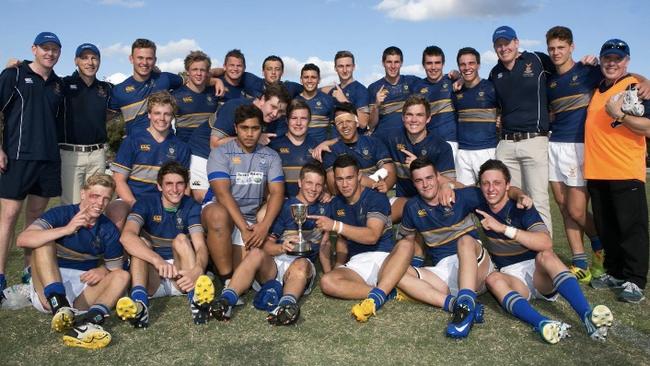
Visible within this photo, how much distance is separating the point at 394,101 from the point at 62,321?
4979mm

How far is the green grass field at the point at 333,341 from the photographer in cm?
374

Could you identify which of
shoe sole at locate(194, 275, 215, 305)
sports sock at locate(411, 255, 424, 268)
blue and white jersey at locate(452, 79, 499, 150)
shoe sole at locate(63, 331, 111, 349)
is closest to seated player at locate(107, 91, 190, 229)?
shoe sole at locate(194, 275, 215, 305)

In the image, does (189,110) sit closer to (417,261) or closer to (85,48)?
Result: (85,48)

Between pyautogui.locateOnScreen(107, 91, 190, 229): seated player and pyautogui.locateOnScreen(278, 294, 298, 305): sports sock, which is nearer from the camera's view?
pyautogui.locateOnScreen(278, 294, 298, 305): sports sock

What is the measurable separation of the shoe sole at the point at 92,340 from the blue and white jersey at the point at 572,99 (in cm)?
498

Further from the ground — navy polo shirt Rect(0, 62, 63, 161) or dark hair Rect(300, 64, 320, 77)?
dark hair Rect(300, 64, 320, 77)

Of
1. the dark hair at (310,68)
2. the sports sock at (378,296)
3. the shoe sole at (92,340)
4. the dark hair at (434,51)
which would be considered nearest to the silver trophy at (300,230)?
the sports sock at (378,296)

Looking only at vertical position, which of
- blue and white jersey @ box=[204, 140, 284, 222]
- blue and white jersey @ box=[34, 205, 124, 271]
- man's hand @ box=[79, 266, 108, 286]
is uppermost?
blue and white jersey @ box=[204, 140, 284, 222]

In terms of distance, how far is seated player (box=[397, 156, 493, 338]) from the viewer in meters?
4.80

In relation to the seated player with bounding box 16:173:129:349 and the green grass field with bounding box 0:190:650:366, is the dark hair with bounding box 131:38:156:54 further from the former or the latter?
the green grass field with bounding box 0:190:650:366

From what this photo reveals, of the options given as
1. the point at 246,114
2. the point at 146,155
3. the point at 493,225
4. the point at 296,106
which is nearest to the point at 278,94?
the point at 296,106

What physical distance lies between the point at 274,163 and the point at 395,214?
5.35 feet

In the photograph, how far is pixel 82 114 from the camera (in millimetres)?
6262

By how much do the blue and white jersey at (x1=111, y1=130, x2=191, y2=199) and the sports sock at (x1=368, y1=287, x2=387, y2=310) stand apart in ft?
8.46
